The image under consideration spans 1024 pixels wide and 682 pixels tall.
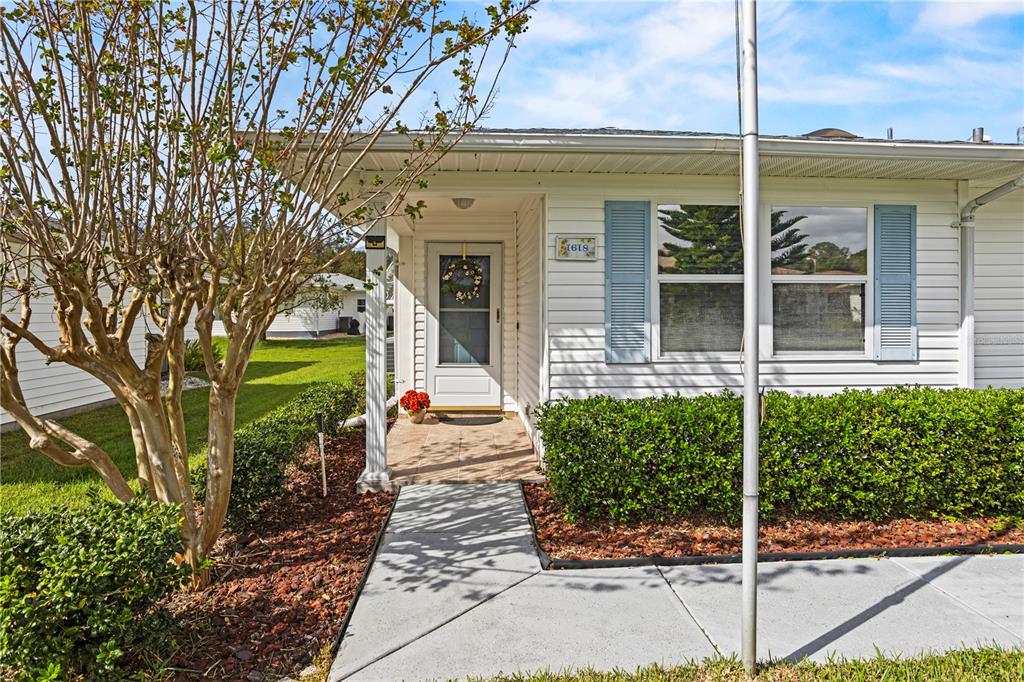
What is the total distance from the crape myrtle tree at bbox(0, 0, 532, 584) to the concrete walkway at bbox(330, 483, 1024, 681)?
108 centimetres

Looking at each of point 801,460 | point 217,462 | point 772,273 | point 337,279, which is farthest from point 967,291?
point 337,279

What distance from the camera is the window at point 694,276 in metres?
5.21

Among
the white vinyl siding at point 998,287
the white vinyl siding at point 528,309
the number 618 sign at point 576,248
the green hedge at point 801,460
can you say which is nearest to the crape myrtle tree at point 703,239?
the number 618 sign at point 576,248

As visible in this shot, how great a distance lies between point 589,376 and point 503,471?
1143 millimetres

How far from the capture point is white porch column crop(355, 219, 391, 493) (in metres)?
4.96

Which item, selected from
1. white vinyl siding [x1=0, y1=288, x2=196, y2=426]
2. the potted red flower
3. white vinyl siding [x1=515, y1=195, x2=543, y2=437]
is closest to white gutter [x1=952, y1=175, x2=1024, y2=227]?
white vinyl siding [x1=515, y1=195, x2=543, y2=437]

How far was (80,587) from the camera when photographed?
7.25 ft

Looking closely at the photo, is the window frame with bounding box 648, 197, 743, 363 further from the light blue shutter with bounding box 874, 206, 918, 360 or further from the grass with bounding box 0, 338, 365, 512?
the grass with bounding box 0, 338, 365, 512

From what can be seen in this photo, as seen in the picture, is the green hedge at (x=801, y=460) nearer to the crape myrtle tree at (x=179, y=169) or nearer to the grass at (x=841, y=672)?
the grass at (x=841, y=672)

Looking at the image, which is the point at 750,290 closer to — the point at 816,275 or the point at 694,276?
the point at 694,276

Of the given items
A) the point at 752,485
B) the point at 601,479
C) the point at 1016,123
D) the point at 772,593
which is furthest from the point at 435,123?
the point at 1016,123

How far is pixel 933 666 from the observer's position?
244cm

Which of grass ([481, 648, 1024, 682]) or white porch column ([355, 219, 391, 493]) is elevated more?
white porch column ([355, 219, 391, 493])

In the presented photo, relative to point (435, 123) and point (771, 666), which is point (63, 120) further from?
point (771, 666)
